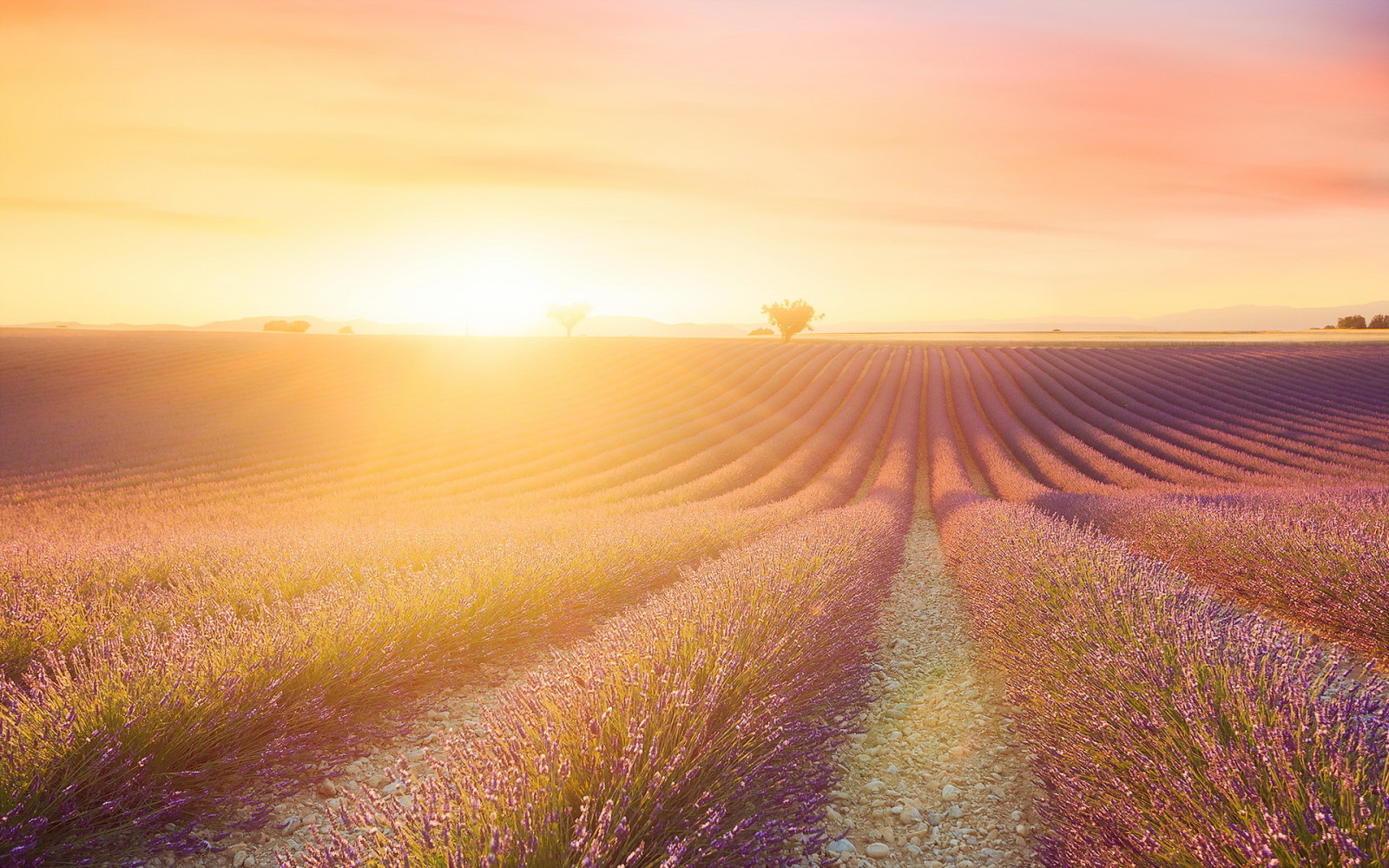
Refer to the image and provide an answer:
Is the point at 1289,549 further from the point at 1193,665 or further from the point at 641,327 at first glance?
the point at 641,327

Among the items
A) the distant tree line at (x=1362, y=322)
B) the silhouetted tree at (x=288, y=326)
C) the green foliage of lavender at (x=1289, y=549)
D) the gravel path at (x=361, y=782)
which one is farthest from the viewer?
the silhouetted tree at (x=288, y=326)

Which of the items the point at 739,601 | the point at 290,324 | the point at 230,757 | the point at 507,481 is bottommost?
the point at 507,481

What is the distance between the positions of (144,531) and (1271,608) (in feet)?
48.5

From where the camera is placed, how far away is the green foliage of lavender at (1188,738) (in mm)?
1871

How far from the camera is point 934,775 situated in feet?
11.5

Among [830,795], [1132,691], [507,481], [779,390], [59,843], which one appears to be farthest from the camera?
[779,390]

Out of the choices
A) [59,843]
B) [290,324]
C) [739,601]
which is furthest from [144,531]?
[290,324]

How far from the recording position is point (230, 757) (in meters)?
3.01

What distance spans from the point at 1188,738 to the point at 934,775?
147 cm

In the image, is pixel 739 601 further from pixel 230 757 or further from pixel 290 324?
pixel 290 324

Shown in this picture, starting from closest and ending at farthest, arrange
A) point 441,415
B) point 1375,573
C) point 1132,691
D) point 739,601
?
point 1132,691 < point 739,601 < point 1375,573 < point 441,415

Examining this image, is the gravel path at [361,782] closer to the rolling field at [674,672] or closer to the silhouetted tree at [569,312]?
the rolling field at [674,672]

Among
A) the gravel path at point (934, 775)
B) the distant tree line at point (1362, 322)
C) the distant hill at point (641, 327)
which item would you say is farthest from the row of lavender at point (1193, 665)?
the distant hill at point (641, 327)

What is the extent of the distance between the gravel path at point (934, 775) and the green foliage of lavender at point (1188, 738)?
0.25m
